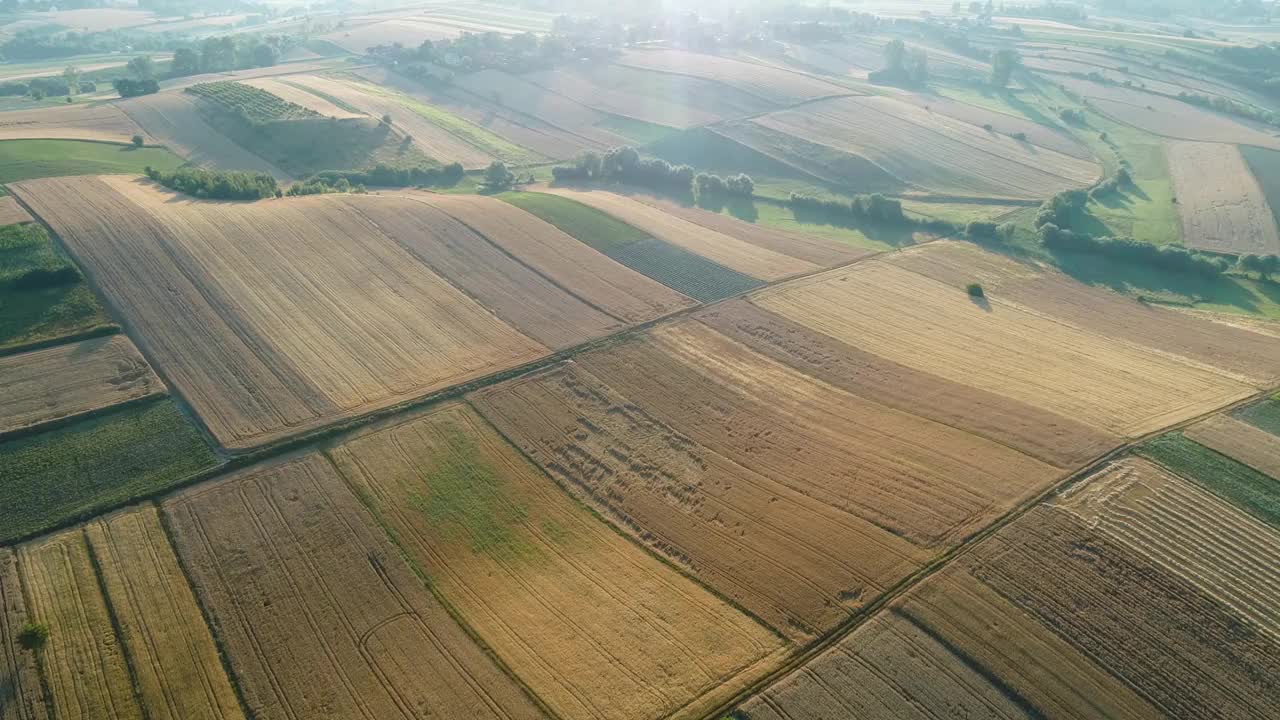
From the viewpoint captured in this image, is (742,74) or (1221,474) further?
(742,74)

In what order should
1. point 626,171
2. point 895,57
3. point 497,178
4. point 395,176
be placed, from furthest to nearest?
point 895,57 → point 626,171 → point 497,178 → point 395,176

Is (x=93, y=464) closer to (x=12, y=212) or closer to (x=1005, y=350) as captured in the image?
(x=12, y=212)

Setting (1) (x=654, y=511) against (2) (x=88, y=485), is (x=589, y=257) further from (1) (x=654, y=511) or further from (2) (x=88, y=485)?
(2) (x=88, y=485)

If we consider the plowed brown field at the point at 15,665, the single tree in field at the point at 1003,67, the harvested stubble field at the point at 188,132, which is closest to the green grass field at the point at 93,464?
the plowed brown field at the point at 15,665

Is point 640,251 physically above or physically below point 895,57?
below

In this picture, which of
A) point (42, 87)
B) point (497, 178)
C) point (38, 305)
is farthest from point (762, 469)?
point (42, 87)

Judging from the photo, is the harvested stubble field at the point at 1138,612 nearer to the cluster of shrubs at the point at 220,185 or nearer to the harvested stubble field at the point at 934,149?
the harvested stubble field at the point at 934,149

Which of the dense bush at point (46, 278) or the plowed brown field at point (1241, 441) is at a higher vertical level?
the plowed brown field at point (1241, 441)
